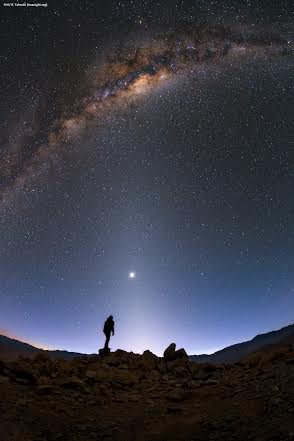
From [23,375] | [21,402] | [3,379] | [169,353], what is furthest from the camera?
[169,353]

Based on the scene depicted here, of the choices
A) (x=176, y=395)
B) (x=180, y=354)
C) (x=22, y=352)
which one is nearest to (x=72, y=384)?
(x=176, y=395)

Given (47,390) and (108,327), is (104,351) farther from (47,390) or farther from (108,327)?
(47,390)

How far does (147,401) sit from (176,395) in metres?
0.72

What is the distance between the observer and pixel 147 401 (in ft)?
22.5

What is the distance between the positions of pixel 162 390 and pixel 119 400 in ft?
4.43

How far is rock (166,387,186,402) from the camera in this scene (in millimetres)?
6805

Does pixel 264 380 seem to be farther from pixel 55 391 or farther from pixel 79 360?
pixel 79 360

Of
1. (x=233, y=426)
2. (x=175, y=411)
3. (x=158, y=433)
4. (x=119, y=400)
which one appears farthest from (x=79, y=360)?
(x=233, y=426)

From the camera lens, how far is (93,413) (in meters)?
5.97

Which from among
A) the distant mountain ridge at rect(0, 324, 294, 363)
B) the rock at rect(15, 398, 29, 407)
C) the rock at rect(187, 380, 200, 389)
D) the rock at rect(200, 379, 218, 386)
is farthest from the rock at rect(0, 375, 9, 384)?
the rock at rect(200, 379, 218, 386)

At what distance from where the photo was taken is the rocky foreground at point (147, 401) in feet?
15.2

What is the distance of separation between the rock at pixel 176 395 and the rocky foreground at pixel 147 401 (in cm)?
3

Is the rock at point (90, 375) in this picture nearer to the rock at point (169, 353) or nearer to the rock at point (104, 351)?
the rock at point (169, 353)

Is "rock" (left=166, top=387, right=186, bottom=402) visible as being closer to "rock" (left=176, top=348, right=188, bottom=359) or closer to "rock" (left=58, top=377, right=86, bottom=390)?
"rock" (left=58, top=377, right=86, bottom=390)
